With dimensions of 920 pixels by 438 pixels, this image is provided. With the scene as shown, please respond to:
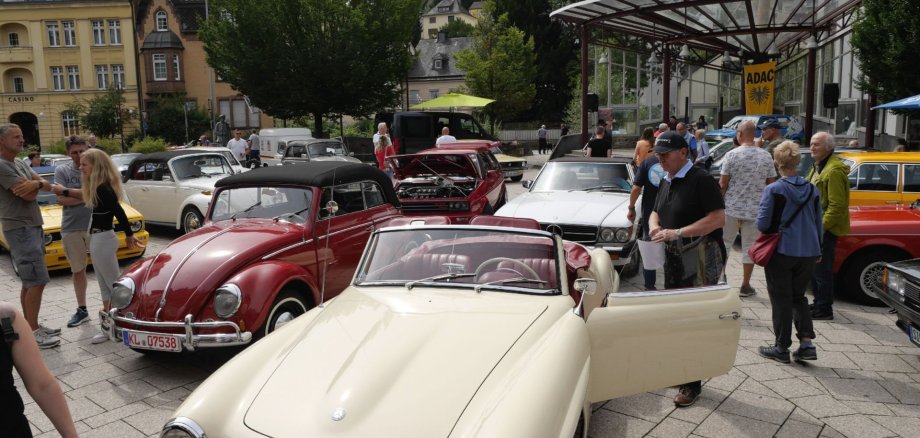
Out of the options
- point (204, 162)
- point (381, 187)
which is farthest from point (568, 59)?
point (381, 187)

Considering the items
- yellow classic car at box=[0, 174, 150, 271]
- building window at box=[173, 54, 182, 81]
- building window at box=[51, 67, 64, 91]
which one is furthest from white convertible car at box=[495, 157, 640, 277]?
building window at box=[51, 67, 64, 91]

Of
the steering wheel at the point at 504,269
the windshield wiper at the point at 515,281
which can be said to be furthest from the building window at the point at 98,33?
the windshield wiper at the point at 515,281

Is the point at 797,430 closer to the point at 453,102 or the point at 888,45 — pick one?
the point at 888,45

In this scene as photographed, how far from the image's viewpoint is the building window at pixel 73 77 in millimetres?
56625

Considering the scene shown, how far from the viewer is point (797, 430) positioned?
14.5 feet

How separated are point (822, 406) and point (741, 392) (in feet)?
1.77

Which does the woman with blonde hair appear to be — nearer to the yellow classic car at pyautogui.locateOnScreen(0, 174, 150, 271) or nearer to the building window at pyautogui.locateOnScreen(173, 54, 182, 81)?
the yellow classic car at pyautogui.locateOnScreen(0, 174, 150, 271)

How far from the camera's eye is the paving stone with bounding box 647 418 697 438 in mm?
4398

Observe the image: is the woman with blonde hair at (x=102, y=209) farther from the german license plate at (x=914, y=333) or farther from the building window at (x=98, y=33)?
the building window at (x=98, y=33)

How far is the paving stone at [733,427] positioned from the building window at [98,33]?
62.9m

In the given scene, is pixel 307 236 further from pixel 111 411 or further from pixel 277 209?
pixel 111 411

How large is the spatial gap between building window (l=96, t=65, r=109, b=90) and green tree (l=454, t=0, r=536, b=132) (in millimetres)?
32785

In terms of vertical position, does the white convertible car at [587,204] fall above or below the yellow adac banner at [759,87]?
below

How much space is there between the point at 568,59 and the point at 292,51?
2541cm
